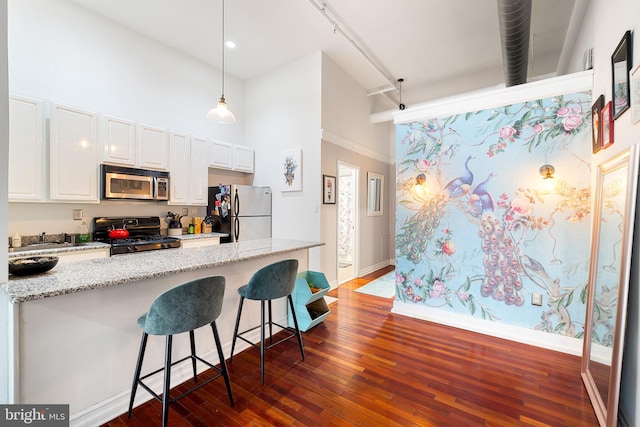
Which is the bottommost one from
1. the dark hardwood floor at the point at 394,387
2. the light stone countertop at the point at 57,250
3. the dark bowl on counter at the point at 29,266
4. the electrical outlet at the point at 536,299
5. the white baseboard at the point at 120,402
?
the dark hardwood floor at the point at 394,387

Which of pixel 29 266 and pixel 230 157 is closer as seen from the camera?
pixel 29 266

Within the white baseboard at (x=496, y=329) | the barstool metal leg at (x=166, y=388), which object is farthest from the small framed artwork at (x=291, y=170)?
the barstool metal leg at (x=166, y=388)

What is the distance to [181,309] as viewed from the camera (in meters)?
1.60

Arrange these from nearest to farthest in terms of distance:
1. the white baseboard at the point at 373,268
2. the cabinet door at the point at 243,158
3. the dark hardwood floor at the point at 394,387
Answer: the dark hardwood floor at the point at 394,387
the cabinet door at the point at 243,158
the white baseboard at the point at 373,268

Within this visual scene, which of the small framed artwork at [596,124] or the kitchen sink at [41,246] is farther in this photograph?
the kitchen sink at [41,246]

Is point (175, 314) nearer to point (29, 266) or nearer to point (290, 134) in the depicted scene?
point (29, 266)

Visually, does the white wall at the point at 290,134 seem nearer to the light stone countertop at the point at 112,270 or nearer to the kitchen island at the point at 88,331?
the light stone countertop at the point at 112,270

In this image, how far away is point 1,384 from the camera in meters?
1.39

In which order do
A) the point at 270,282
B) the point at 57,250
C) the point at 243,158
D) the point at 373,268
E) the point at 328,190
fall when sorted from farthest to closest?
the point at 373,268 < the point at 243,158 < the point at 328,190 < the point at 57,250 < the point at 270,282

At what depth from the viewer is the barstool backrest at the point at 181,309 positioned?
61.6 inches

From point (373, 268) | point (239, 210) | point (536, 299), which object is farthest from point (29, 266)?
point (373, 268)

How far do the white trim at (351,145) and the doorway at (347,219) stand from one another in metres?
0.34

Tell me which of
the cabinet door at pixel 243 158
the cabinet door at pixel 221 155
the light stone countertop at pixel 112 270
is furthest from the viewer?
the cabinet door at pixel 243 158

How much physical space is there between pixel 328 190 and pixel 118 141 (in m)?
2.87
